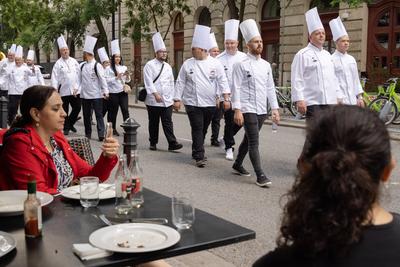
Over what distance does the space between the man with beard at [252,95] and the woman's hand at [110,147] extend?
3.50 m

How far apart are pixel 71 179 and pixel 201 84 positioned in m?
5.16

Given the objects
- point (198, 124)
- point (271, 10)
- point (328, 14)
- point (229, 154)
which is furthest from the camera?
point (271, 10)

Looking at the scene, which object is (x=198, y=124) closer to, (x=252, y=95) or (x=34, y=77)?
(x=252, y=95)

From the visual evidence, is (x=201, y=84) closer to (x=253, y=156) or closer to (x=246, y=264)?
(x=253, y=156)

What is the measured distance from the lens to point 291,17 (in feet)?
77.3

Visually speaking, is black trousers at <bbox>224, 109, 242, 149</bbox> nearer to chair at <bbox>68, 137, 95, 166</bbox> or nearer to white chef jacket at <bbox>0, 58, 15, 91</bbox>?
chair at <bbox>68, 137, 95, 166</bbox>

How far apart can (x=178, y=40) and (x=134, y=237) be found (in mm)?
29945

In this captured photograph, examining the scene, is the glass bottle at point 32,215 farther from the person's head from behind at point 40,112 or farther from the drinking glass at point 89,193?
the person's head from behind at point 40,112

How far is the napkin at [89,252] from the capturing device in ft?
7.38

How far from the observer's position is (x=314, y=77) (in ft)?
24.0

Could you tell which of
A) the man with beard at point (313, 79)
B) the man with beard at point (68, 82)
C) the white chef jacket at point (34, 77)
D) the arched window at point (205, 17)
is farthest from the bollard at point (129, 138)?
the arched window at point (205, 17)

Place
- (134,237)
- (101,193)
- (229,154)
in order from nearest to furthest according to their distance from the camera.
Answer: (134,237) < (101,193) < (229,154)

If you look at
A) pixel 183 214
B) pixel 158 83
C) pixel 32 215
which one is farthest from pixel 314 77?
pixel 32 215

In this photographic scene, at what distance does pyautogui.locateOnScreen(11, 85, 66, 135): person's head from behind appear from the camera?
3766 millimetres
